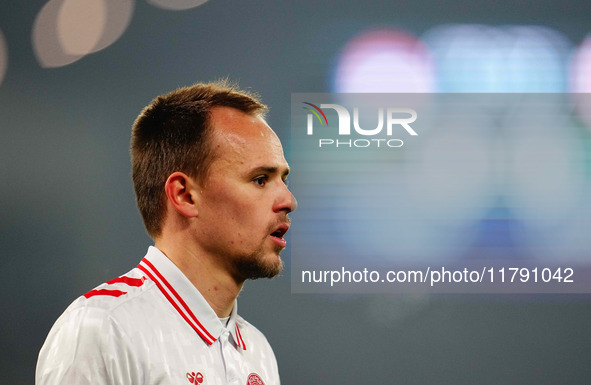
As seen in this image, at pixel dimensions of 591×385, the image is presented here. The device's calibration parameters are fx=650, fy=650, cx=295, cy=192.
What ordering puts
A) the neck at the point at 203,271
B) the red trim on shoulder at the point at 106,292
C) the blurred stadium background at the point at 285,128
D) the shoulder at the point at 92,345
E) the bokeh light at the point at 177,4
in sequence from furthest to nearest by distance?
the bokeh light at the point at 177,4 < the blurred stadium background at the point at 285,128 < the neck at the point at 203,271 < the red trim on shoulder at the point at 106,292 < the shoulder at the point at 92,345

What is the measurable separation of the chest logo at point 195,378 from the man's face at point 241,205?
0.20 m

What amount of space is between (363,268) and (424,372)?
515mm

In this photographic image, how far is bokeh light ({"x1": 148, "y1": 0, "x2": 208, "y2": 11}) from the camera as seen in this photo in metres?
2.97

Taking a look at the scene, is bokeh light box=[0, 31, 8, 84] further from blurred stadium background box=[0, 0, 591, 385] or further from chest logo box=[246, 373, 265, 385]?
chest logo box=[246, 373, 265, 385]

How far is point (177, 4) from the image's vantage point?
2.97 meters

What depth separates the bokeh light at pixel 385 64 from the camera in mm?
2910

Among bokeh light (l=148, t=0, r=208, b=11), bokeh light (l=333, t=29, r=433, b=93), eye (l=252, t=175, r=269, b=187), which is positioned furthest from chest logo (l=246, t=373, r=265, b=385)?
bokeh light (l=148, t=0, r=208, b=11)

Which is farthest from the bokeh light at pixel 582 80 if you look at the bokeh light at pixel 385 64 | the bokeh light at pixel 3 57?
the bokeh light at pixel 3 57

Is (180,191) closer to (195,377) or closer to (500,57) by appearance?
(195,377)

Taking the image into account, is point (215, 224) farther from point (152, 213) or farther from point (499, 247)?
point (499, 247)

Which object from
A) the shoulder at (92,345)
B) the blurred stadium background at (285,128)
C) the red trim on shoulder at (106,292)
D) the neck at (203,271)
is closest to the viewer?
the shoulder at (92,345)

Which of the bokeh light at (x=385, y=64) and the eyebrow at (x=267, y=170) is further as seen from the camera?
the bokeh light at (x=385, y=64)

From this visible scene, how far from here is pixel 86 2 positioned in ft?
9.83

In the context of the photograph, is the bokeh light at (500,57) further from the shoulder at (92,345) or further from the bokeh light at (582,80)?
the shoulder at (92,345)
